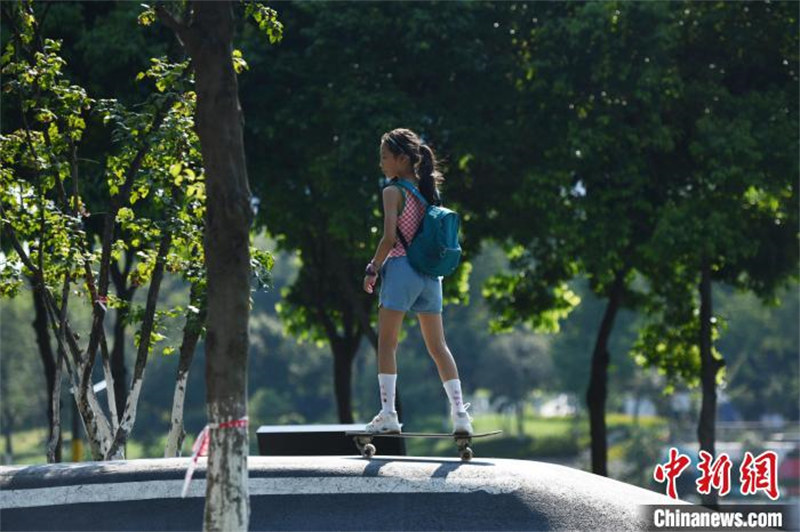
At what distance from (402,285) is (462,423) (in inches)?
48.9

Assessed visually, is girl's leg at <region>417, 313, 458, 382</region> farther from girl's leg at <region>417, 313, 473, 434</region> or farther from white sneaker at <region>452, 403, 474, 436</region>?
white sneaker at <region>452, 403, 474, 436</region>

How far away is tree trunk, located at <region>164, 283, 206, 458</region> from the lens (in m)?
13.2

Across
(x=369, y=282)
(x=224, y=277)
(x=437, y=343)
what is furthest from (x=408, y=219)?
(x=224, y=277)

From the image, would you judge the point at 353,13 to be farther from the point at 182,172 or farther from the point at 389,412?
the point at 389,412

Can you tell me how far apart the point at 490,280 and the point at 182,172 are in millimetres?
17053

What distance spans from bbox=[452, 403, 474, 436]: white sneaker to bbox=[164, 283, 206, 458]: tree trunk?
3661mm

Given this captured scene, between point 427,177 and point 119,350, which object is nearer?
point 427,177

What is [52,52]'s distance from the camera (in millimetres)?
13281

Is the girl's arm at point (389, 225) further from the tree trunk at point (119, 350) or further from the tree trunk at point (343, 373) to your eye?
the tree trunk at point (343, 373)

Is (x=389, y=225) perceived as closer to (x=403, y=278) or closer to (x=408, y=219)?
(x=408, y=219)

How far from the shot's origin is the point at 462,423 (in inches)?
410

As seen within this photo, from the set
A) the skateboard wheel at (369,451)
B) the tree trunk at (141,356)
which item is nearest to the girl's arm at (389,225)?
the skateboard wheel at (369,451)

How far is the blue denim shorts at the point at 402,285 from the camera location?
33.5 ft

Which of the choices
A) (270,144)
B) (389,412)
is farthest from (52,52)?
(270,144)
